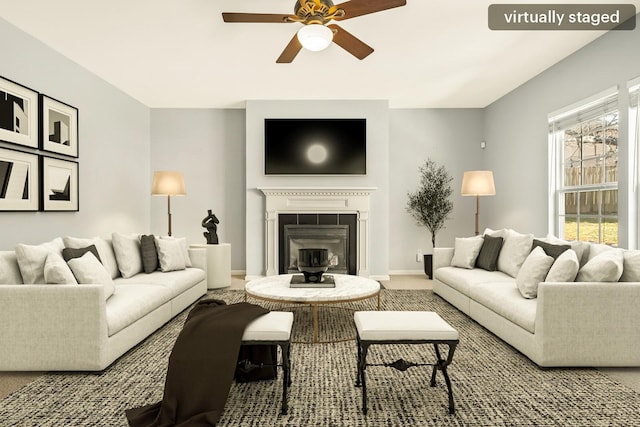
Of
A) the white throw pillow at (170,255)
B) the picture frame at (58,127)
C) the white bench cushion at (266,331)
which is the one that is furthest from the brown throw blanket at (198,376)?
the picture frame at (58,127)

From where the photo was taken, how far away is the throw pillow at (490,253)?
452 cm

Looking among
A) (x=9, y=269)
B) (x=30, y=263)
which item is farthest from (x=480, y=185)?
(x=9, y=269)

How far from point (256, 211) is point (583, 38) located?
4499 millimetres

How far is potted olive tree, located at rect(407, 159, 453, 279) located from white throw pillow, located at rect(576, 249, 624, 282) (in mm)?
3357

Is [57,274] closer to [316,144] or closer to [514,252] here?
[514,252]

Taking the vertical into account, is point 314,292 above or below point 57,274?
below

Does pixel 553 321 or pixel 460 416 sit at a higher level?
pixel 553 321

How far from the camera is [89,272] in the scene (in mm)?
3100

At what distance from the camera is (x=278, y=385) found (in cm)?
257

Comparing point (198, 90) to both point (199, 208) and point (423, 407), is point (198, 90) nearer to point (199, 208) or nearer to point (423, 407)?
point (199, 208)

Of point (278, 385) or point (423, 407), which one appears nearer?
point (423, 407)

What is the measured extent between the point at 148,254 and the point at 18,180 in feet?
4.42

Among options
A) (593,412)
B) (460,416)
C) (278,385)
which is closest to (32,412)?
(278,385)

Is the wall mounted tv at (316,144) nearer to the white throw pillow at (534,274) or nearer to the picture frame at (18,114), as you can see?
the picture frame at (18,114)
